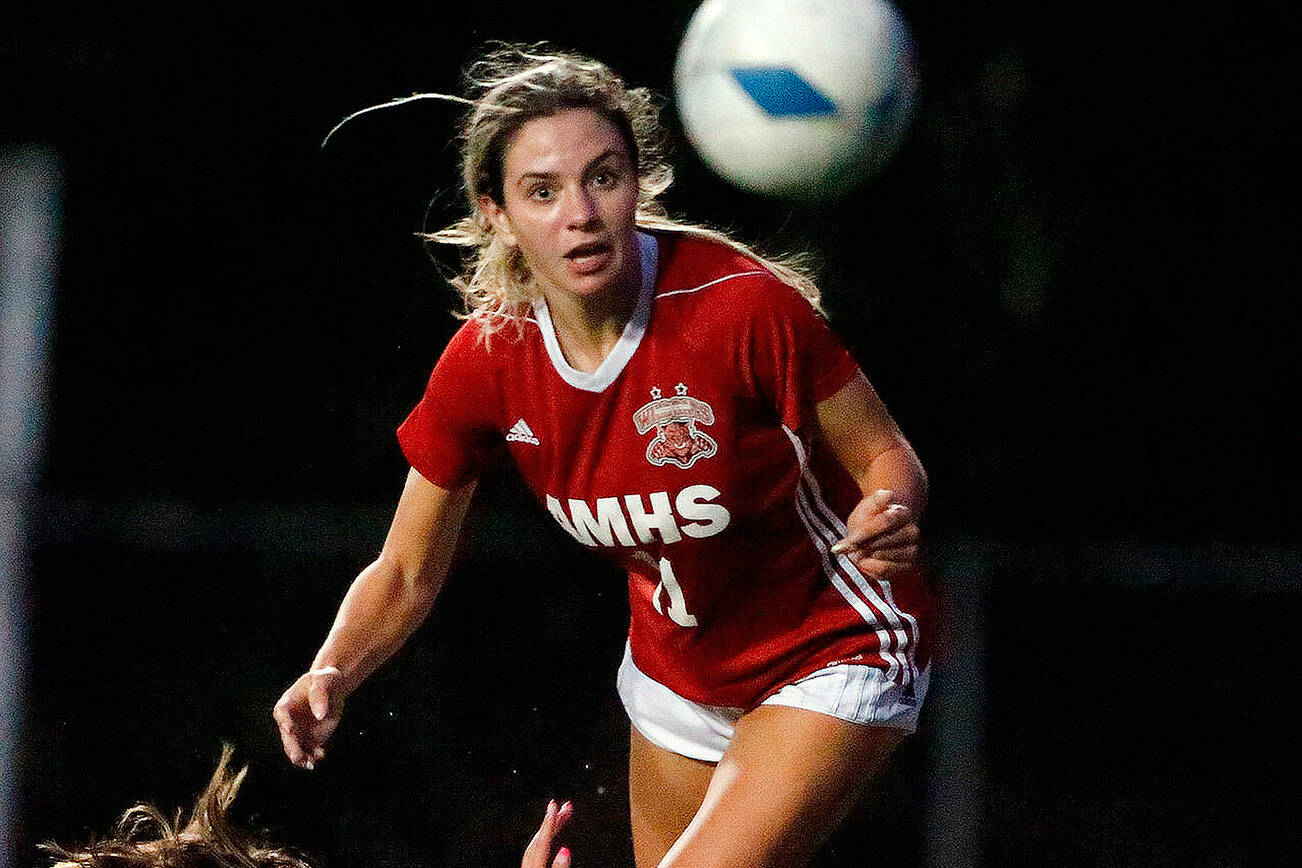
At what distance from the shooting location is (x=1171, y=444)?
5.04 m

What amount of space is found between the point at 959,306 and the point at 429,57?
1.75 meters

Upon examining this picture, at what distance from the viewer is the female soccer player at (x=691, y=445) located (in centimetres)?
229

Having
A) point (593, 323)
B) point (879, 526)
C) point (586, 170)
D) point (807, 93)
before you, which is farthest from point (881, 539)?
point (807, 93)

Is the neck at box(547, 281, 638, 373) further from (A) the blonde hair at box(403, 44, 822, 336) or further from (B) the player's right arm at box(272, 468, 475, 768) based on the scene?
(B) the player's right arm at box(272, 468, 475, 768)

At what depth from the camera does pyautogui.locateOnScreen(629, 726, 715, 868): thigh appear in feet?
8.87

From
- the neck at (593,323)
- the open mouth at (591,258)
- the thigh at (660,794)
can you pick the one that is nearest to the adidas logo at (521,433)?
the neck at (593,323)

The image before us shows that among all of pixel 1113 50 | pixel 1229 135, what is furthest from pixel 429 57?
pixel 1229 135

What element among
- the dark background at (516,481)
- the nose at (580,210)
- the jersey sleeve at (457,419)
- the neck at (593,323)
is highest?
the nose at (580,210)

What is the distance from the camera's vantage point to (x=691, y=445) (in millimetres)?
2287

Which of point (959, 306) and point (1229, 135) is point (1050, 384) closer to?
point (959, 306)

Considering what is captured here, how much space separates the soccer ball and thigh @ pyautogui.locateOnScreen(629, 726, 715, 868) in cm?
105

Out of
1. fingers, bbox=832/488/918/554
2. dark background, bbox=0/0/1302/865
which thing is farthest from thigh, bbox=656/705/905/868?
dark background, bbox=0/0/1302/865

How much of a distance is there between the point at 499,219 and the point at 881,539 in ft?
2.53

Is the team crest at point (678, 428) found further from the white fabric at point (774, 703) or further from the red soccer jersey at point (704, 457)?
the white fabric at point (774, 703)
